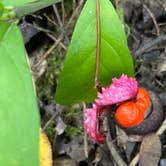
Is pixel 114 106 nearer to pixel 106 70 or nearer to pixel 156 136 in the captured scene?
pixel 106 70

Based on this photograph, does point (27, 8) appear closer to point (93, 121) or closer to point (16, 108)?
point (16, 108)

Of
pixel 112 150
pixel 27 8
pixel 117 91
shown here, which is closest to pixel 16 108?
pixel 27 8

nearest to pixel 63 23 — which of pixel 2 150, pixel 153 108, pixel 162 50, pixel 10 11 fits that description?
pixel 162 50

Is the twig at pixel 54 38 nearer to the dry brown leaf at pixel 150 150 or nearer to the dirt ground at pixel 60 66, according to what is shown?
the dirt ground at pixel 60 66

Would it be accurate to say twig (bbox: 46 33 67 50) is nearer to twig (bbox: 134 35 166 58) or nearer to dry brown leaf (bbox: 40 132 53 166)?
twig (bbox: 134 35 166 58)

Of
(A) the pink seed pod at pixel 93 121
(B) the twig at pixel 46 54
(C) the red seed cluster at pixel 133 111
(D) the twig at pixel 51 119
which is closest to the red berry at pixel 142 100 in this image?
(C) the red seed cluster at pixel 133 111

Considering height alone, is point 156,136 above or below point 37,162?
below
